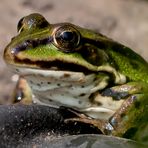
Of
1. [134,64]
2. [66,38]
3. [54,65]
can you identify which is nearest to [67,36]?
[66,38]

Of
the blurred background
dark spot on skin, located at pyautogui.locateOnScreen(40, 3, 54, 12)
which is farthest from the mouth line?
dark spot on skin, located at pyautogui.locateOnScreen(40, 3, 54, 12)

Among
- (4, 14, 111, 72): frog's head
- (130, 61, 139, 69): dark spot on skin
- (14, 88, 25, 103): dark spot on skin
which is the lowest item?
(14, 88, 25, 103): dark spot on skin

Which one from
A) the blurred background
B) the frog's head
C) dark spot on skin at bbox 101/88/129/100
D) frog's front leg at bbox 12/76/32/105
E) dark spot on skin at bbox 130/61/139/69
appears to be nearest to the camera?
→ the frog's head

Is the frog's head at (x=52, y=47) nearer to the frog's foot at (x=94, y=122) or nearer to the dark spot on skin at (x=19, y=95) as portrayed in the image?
the frog's foot at (x=94, y=122)

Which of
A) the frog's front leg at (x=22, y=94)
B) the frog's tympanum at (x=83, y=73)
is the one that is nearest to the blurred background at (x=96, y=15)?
the frog's front leg at (x=22, y=94)

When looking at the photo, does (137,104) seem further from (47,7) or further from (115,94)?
(47,7)

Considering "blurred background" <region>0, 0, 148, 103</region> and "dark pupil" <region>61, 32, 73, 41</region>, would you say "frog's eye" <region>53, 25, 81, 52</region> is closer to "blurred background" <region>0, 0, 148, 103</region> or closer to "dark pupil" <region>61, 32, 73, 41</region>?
"dark pupil" <region>61, 32, 73, 41</region>

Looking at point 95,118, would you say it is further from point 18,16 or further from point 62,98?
point 18,16
